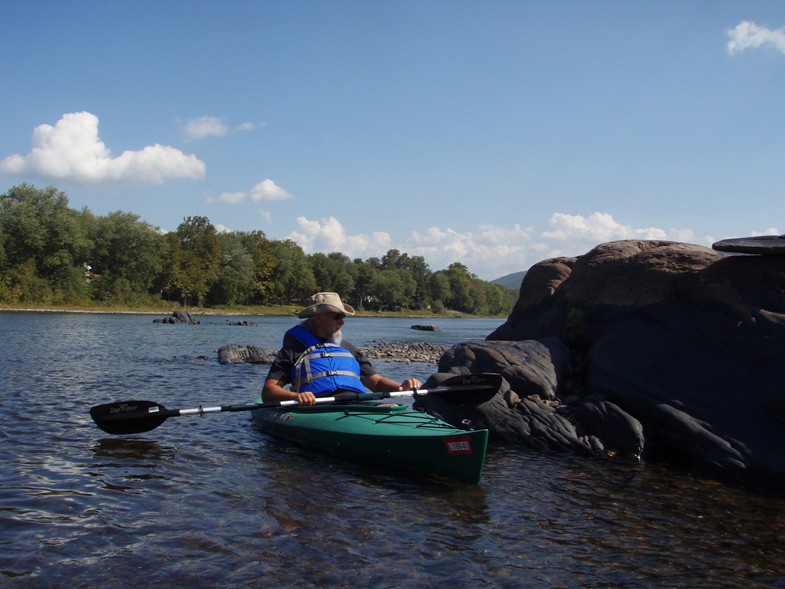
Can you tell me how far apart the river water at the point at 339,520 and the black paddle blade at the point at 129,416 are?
0.25 metres

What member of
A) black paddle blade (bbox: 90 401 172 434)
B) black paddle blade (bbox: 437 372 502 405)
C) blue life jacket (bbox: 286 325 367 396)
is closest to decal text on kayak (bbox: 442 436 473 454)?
black paddle blade (bbox: 437 372 502 405)

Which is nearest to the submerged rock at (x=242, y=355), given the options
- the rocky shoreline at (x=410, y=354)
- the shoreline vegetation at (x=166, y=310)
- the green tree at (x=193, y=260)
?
the rocky shoreline at (x=410, y=354)

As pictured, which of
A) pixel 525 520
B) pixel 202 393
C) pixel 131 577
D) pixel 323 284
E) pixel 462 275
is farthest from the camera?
pixel 462 275

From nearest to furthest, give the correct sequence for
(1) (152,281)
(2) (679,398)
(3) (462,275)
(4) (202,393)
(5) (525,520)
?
(5) (525,520)
(2) (679,398)
(4) (202,393)
(1) (152,281)
(3) (462,275)

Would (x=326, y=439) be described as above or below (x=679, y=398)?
below

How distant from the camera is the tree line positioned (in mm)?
61000

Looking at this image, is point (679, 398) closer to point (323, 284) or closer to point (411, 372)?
point (411, 372)

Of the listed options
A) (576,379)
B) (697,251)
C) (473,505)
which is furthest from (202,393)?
(697,251)

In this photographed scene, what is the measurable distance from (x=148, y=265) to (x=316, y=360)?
6810 cm

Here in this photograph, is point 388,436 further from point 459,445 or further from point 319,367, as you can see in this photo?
point 319,367

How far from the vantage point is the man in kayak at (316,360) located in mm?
A: 8594

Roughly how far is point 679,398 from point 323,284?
97494mm

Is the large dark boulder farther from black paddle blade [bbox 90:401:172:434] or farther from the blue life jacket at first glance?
black paddle blade [bbox 90:401:172:434]

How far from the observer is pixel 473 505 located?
21.2 feet
